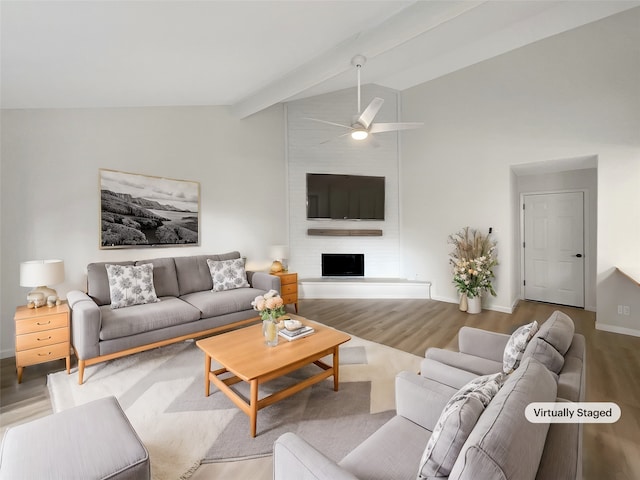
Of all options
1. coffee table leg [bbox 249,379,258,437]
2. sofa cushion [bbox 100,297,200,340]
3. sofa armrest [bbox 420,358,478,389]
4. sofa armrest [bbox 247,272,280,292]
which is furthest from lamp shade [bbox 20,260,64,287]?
sofa armrest [bbox 420,358,478,389]

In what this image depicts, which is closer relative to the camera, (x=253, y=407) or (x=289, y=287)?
(x=253, y=407)

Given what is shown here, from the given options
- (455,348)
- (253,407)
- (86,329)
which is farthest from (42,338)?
(455,348)

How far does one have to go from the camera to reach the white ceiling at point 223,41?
222 cm

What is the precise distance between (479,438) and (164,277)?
3783 millimetres

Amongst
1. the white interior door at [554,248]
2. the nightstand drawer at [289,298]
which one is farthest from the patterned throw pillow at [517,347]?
the white interior door at [554,248]

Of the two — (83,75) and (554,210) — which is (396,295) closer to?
(554,210)

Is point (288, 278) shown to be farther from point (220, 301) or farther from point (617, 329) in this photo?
point (617, 329)

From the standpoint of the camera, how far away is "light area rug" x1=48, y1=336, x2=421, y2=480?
1819 mm

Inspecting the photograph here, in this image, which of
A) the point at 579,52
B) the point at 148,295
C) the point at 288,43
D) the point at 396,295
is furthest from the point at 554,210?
the point at 148,295

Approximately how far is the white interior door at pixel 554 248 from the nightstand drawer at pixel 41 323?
6676 mm

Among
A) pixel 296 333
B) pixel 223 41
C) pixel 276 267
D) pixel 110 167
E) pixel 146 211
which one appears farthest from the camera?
pixel 276 267

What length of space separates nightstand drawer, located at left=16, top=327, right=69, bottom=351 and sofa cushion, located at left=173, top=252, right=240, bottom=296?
1.27m

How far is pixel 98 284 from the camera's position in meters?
3.23

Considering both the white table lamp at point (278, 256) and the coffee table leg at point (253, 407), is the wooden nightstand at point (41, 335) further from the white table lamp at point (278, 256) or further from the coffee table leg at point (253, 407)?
the white table lamp at point (278, 256)
